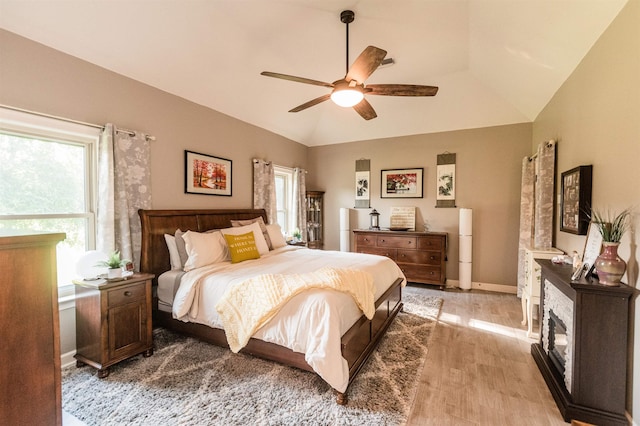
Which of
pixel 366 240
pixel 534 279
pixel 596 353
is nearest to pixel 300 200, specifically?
pixel 366 240

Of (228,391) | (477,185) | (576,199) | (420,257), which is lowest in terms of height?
(228,391)

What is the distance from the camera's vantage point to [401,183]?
5324 mm

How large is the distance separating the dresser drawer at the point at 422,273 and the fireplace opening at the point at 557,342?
2.24 m

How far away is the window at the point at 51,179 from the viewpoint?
2.28m

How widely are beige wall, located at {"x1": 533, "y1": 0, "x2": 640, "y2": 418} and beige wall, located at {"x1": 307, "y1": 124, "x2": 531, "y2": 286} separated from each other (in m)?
1.76

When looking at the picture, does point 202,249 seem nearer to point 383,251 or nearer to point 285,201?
point 285,201

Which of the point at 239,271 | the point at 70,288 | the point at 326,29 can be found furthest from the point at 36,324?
the point at 326,29

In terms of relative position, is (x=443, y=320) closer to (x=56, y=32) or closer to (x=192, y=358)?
(x=192, y=358)

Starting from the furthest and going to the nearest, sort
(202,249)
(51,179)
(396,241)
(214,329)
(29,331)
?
(396,241)
(202,249)
(214,329)
(51,179)
(29,331)

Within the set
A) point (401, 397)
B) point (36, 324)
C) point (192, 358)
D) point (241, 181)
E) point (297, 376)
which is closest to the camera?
point (36, 324)

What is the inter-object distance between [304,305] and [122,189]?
2.19 meters

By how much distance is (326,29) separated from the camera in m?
3.08

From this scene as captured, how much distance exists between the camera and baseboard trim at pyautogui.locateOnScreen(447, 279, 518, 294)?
4570mm

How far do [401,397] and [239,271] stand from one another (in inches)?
67.1
